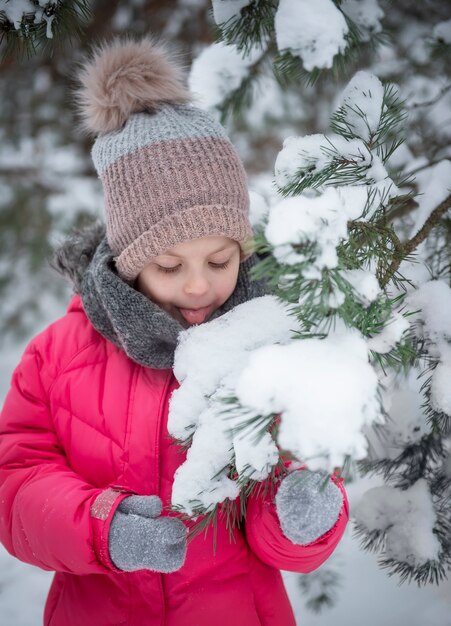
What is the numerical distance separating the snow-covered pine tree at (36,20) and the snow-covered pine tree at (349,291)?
1.18ft

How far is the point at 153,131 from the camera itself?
1243 millimetres

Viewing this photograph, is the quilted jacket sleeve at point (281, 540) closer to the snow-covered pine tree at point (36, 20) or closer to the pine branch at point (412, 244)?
the pine branch at point (412, 244)

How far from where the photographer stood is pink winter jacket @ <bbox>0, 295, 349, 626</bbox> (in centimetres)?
107

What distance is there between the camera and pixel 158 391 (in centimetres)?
→ 123

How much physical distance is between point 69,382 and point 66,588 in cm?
54

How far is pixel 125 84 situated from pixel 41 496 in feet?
3.54

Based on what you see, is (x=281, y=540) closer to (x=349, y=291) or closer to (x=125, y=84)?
(x=349, y=291)

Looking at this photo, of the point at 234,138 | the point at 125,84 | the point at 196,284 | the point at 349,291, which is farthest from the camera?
the point at 234,138

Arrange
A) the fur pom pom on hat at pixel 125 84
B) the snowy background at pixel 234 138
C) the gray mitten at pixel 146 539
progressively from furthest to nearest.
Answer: the snowy background at pixel 234 138, the fur pom pom on hat at pixel 125 84, the gray mitten at pixel 146 539

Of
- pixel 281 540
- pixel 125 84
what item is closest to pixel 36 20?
pixel 125 84

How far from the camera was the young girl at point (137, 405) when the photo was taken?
1.10 meters

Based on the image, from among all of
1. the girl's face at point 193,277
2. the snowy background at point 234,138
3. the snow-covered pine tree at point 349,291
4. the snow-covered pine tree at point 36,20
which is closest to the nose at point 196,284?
the girl's face at point 193,277

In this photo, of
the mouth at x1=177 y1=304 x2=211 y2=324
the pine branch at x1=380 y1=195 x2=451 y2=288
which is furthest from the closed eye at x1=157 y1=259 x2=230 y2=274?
the pine branch at x1=380 y1=195 x2=451 y2=288

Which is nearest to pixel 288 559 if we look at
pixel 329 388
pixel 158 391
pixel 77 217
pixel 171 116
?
pixel 158 391
